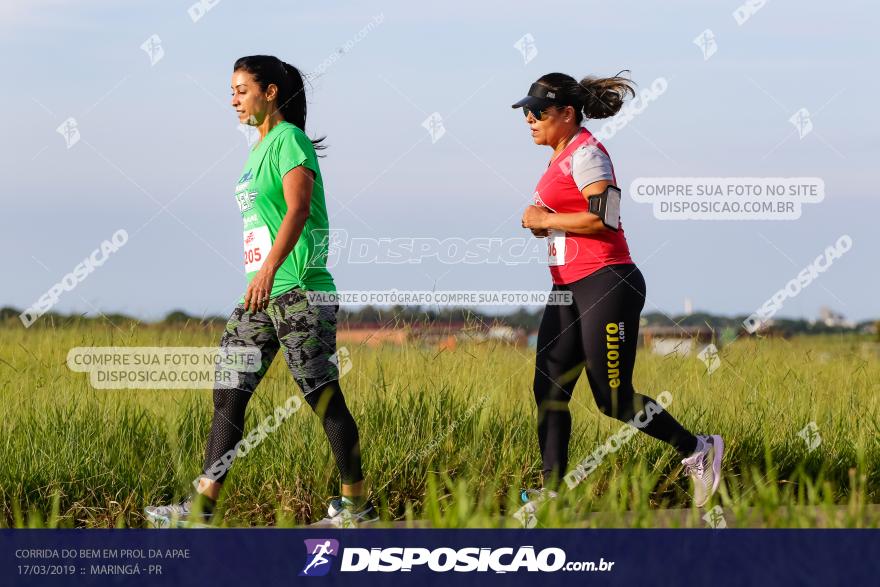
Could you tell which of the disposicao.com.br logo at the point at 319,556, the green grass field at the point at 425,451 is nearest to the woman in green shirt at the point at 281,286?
the green grass field at the point at 425,451

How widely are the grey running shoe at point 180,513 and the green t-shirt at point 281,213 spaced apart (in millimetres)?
1081

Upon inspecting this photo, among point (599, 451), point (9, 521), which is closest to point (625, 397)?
point (599, 451)

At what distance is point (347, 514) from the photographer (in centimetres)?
485

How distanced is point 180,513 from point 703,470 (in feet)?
8.25

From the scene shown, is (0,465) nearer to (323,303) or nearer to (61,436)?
(61,436)

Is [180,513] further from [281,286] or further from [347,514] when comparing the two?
[281,286]

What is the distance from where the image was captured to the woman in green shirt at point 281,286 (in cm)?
464

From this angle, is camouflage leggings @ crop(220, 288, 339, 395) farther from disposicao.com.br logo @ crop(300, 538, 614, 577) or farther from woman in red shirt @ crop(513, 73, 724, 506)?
woman in red shirt @ crop(513, 73, 724, 506)

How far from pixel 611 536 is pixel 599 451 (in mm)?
1179

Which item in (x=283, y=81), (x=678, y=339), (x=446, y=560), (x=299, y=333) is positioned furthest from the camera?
(x=678, y=339)

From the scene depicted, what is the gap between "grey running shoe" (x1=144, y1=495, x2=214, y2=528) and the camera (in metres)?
4.86

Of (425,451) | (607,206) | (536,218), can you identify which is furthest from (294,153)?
(425,451)

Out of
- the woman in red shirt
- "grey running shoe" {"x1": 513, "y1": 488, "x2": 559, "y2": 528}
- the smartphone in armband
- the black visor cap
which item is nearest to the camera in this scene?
"grey running shoe" {"x1": 513, "y1": 488, "x2": 559, "y2": 528}

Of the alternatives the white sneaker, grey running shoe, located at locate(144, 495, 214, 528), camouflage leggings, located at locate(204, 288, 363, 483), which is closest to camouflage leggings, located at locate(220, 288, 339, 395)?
camouflage leggings, located at locate(204, 288, 363, 483)
